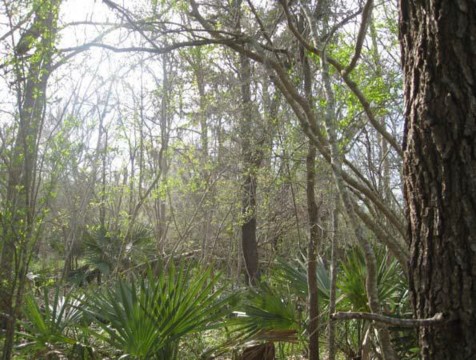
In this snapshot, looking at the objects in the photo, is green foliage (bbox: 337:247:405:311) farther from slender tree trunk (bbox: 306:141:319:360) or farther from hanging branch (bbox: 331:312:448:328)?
hanging branch (bbox: 331:312:448:328)

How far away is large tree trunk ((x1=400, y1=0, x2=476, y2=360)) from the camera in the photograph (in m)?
1.70

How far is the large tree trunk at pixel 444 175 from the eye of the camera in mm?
1701

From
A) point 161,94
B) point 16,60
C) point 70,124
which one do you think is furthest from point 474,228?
point 161,94

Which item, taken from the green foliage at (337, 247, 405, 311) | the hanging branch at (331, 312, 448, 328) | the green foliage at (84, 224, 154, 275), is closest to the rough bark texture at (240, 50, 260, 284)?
the green foliage at (84, 224, 154, 275)

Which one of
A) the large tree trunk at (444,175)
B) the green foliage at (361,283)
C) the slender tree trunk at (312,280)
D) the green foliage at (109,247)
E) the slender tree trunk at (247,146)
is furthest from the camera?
the green foliage at (109,247)

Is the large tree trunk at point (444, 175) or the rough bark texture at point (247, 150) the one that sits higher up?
the rough bark texture at point (247, 150)

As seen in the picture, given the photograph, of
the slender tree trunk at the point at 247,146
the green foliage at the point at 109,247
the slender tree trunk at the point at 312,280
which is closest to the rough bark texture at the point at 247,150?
the slender tree trunk at the point at 247,146

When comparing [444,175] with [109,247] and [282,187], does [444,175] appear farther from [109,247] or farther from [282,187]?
[109,247]

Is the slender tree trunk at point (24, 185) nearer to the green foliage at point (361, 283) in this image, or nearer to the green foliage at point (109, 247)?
the green foliage at point (361, 283)

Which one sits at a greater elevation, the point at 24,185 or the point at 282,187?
the point at 282,187

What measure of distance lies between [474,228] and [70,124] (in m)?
4.71

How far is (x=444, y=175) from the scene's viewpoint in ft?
5.77

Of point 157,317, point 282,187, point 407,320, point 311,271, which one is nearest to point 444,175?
point 407,320

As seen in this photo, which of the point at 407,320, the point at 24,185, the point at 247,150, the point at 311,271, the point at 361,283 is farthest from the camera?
the point at 247,150
